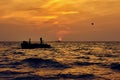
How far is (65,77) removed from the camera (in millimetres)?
28531

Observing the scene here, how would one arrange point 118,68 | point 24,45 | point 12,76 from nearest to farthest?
point 12,76
point 118,68
point 24,45

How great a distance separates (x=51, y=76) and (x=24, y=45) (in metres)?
65.5

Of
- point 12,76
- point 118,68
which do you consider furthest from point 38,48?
point 12,76

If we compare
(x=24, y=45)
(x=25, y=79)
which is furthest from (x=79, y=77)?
(x=24, y=45)

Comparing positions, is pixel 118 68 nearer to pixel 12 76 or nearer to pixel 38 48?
pixel 12 76

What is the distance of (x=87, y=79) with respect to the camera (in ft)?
91.4

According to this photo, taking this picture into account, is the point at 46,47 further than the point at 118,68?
Yes

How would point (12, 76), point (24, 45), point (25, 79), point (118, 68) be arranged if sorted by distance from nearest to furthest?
point (25, 79) → point (12, 76) → point (118, 68) → point (24, 45)

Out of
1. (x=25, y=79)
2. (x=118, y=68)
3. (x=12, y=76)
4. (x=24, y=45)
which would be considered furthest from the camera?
(x=24, y=45)

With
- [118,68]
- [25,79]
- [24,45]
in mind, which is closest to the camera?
[25,79]

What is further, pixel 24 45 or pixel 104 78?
pixel 24 45

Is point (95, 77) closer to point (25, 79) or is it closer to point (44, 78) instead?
point (44, 78)

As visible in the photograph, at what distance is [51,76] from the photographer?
94.9 ft

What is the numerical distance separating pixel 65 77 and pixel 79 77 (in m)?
1.40
